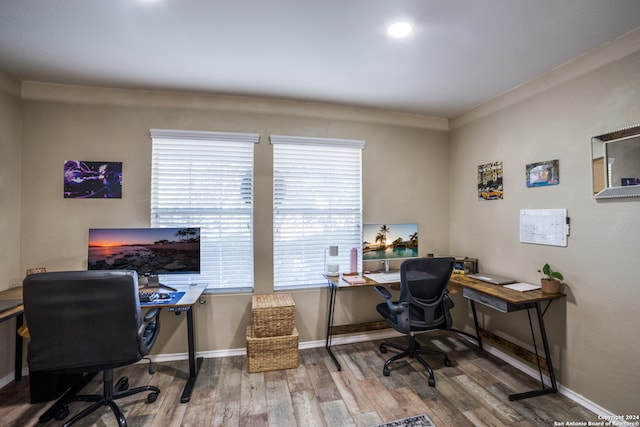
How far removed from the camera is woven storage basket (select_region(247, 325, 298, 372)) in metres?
2.49

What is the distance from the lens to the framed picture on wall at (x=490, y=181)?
2.83 meters

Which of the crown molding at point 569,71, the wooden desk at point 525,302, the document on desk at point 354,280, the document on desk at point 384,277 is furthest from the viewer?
the document on desk at point 384,277

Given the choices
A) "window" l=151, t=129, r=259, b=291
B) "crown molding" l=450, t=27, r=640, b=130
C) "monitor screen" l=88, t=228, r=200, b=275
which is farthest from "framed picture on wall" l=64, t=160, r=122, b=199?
"crown molding" l=450, t=27, r=640, b=130

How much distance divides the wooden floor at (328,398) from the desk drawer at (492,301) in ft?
2.28

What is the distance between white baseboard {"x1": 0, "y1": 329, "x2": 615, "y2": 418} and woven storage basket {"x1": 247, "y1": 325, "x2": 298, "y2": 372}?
398mm

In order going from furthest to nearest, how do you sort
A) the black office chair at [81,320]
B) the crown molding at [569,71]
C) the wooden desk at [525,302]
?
the wooden desk at [525,302] → the crown molding at [569,71] → the black office chair at [81,320]

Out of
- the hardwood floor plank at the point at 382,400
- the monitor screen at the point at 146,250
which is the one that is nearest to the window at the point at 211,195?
the monitor screen at the point at 146,250

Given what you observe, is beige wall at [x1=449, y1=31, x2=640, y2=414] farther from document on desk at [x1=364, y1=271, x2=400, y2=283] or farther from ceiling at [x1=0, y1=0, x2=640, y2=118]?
document on desk at [x1=364, y1=271, x2=400, y2=283]

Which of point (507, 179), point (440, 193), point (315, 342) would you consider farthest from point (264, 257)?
point (507, 179)

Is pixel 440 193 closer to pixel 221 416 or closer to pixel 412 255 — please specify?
pixel 412 255

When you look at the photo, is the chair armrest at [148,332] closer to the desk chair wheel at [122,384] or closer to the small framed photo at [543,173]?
the desk chair wheel at [122,384]

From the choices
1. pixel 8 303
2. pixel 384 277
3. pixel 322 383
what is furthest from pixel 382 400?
pixel 8 303

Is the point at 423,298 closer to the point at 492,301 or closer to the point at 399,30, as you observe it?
the point at 492,301

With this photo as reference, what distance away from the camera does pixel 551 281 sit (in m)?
2.17
